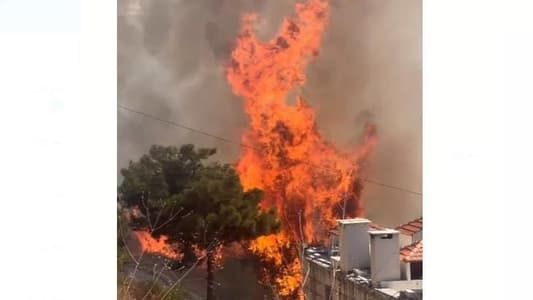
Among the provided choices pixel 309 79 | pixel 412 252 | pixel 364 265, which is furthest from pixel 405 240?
pixel 309 79

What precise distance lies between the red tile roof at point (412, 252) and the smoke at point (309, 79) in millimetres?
101

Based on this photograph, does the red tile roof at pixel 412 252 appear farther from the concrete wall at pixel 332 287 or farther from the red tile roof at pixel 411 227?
the concrete wall at pixel 332 287

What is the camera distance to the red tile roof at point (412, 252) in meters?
2.66

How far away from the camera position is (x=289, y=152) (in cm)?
267

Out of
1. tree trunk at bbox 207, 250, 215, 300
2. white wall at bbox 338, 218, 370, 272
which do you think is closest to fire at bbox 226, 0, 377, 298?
white wall at bbox 338, 218, 370, 272

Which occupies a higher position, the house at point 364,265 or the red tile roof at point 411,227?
the red tile roof at point 411,227

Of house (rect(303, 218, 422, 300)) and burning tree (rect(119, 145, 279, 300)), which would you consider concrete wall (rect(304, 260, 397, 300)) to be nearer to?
house (rect(303, 218, 422, 300))

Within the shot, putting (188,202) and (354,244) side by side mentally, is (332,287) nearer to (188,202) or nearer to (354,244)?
(354,244)

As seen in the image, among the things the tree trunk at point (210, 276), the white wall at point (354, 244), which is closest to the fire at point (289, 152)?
the white wall at point (354, 244)

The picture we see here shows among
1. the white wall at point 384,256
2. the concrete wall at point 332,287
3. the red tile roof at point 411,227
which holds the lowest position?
the concrete wall at point 332,287

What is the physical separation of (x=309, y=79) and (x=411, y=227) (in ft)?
2.02

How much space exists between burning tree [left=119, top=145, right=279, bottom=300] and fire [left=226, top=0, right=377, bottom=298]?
8 centimetres

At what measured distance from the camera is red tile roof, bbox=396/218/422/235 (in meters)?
2.66
